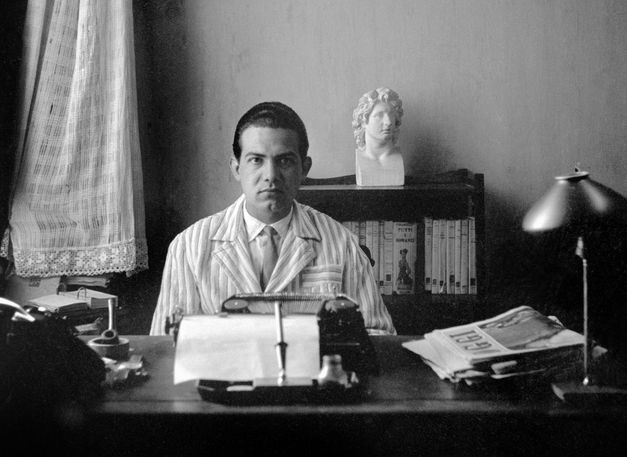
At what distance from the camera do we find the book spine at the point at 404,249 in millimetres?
2834

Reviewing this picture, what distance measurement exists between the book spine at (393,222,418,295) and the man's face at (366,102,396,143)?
368 mm

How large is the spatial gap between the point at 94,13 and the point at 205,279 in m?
1.21

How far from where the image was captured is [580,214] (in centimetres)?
125

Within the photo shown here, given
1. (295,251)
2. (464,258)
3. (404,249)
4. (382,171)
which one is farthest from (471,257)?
(295,251)

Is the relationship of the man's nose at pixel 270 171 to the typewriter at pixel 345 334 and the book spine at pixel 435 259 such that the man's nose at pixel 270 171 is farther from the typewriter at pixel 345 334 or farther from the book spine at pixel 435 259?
the book spine at pixel 435 259

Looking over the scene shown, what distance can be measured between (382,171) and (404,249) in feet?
1.11

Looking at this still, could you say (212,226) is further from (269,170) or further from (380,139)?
(380,139)

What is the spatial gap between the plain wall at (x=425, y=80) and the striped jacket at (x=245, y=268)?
967 millimetres

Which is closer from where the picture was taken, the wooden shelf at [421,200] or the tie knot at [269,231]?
the tie knot at [269,231]

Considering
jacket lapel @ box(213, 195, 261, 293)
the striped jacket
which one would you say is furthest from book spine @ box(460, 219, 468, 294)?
jacket lapel @ box(213, 195, 261, 293)

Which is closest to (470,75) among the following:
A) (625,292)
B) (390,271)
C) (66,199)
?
(390,271)

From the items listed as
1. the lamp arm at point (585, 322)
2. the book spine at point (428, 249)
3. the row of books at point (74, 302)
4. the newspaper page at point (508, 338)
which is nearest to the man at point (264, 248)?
the row of books at point (74, 302)

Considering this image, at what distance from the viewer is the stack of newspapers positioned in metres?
1.34

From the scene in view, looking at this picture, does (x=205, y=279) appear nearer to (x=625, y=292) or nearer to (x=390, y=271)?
(x=390, y=271)
